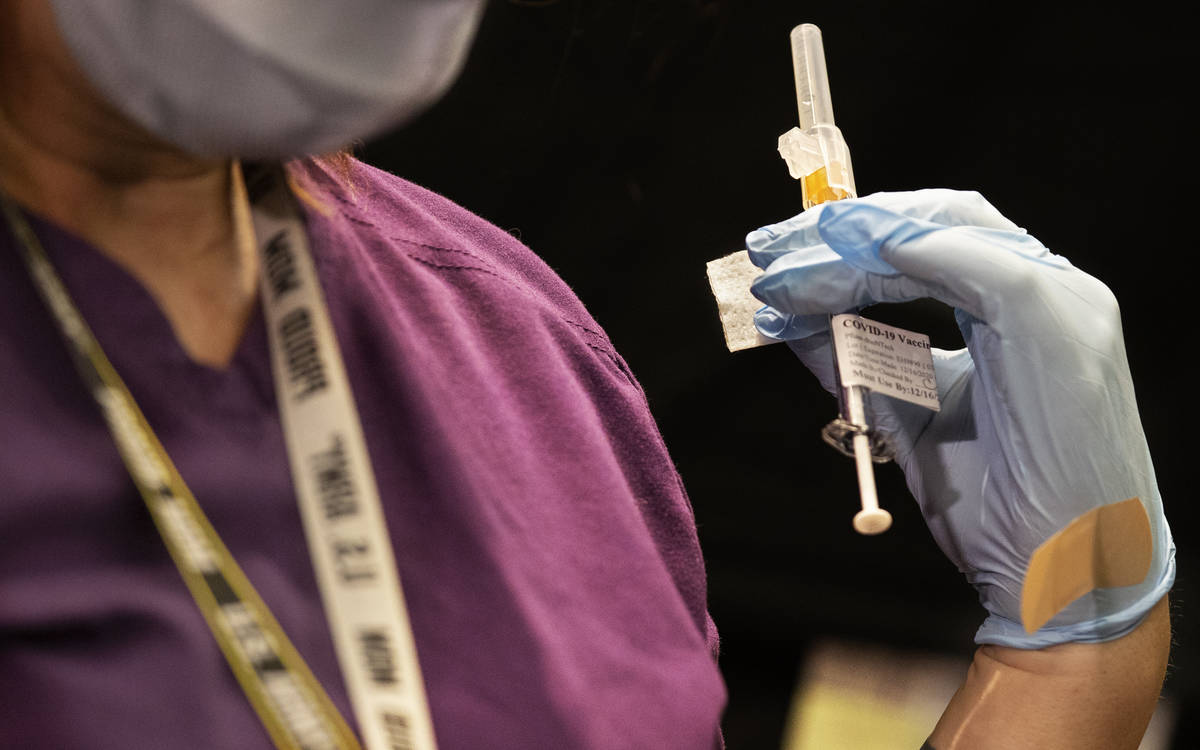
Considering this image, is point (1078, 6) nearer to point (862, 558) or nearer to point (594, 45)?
point (594, 45)

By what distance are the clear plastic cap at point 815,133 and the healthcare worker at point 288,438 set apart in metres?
0.31

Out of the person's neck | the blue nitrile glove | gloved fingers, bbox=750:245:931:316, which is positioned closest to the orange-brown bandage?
the blue nitrile glove

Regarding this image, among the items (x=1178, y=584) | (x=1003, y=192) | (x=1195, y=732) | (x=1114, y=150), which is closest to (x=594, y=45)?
(x=1003, y=192)

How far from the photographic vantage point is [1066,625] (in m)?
0.93

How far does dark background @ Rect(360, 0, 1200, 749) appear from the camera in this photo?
53.9 inches

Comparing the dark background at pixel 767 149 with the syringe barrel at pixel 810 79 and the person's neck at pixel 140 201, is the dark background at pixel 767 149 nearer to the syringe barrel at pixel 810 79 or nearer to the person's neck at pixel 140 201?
the syringe barrel at pixel 810 79

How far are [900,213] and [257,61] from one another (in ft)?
2.00

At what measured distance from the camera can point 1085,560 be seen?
929 millimetres

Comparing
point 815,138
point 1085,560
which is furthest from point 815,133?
point 1085,560

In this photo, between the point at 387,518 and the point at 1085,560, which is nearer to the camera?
the point at 387,518

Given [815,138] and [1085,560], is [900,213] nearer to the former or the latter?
[815,138]

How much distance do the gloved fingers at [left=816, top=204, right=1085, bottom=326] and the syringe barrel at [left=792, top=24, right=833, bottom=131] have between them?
3.9 inches

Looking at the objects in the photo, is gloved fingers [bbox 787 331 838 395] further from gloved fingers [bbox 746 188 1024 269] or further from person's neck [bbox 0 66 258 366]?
person's neck [bbox 0 66 258 366]

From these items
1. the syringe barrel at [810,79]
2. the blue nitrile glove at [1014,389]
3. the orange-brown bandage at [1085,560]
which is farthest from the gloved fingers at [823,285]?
the orange-brown bandage at [1085,560]
